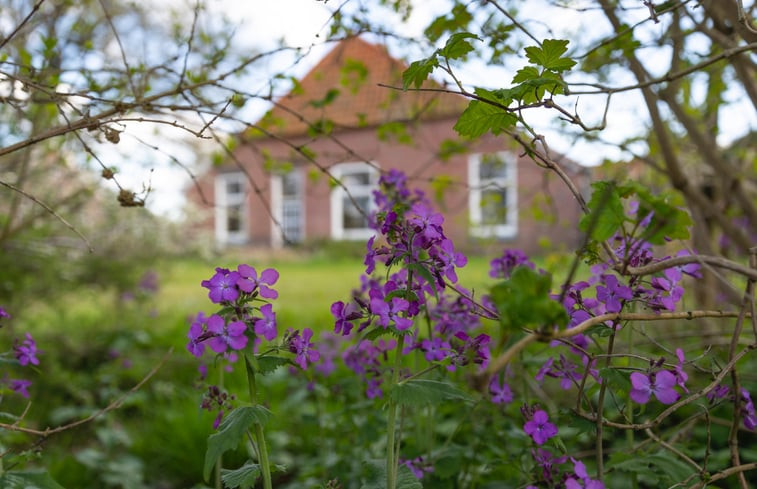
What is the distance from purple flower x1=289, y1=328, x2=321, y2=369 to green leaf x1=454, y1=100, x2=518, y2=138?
0.43 meters

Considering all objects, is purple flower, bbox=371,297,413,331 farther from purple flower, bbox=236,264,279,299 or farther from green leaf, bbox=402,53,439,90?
green leaf, bbox=402,53,439,90

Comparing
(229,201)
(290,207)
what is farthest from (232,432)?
(229,201)

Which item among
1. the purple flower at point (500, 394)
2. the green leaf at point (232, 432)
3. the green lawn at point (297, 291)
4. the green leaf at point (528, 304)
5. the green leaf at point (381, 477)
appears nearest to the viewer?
the green leaf at point (528, 304)

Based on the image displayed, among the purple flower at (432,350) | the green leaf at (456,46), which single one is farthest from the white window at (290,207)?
the green leaf at (456,46)

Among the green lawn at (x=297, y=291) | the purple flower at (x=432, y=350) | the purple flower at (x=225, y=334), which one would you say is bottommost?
the green lawn at (x=297, y=291)

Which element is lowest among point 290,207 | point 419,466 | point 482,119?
point 419,466

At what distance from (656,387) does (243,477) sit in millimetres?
668

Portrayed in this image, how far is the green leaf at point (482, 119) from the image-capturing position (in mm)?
932

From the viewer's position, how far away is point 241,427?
0.83 metres

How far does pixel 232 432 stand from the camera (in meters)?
0.82

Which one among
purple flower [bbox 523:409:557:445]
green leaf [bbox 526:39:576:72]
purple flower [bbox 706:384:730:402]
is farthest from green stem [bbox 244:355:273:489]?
purple flower [bbox 706:384:730:402]

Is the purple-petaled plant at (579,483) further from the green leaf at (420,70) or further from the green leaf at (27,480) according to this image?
the green leaf at (27,480)

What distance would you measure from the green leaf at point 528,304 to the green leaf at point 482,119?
0.35 meters

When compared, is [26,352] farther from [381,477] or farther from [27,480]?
[381,477]
